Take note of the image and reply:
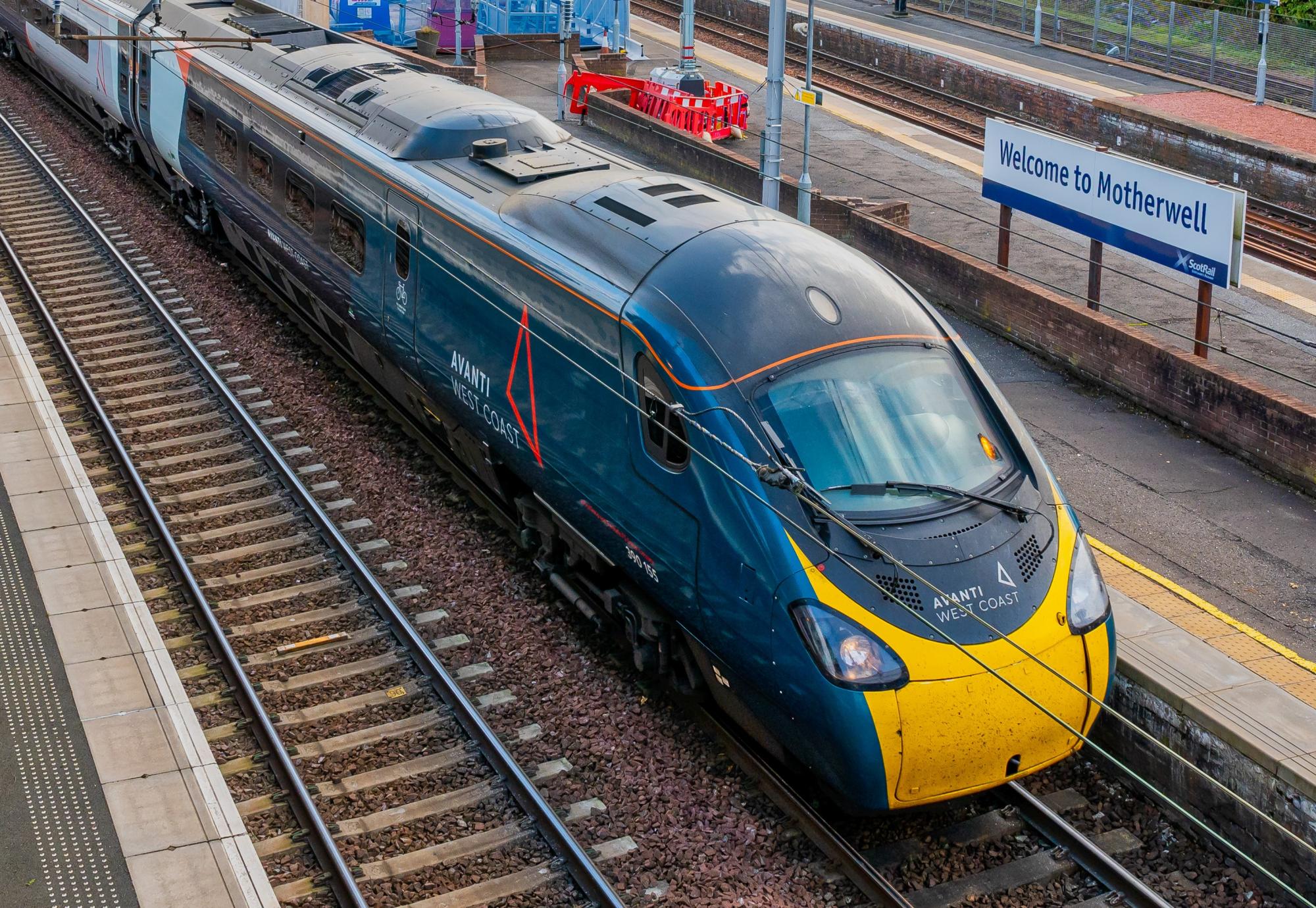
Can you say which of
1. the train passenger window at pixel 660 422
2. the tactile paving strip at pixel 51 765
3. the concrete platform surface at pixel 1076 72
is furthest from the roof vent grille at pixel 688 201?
the concrete platform surface at pixel 1076 72

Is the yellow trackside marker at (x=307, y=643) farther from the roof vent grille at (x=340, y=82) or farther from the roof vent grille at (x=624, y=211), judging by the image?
the roof vent grille at (x=340, y=82)

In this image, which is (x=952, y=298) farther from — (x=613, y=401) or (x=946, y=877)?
(x=946, y=877)

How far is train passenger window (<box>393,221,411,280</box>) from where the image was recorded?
468 inches

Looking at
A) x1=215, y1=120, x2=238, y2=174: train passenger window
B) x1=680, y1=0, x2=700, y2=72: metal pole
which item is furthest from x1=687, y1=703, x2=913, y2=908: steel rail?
x1=680, y1=0, x2=700, y2=72: metal pole

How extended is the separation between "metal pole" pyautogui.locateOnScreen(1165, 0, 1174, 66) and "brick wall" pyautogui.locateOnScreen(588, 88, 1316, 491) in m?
17.6

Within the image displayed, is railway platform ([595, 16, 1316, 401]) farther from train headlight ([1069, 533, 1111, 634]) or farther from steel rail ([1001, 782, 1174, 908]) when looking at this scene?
steel rail ([1001, 782, 1174, 908])

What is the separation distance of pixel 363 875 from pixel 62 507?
5596 millimetres

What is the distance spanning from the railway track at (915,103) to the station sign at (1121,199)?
5590mm

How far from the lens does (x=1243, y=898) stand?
7828 mm

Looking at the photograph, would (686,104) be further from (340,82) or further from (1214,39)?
(340,82)

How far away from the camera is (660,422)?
8.52m

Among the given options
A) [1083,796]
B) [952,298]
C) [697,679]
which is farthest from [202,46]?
[1083,796]

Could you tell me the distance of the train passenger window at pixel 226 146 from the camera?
16188mm

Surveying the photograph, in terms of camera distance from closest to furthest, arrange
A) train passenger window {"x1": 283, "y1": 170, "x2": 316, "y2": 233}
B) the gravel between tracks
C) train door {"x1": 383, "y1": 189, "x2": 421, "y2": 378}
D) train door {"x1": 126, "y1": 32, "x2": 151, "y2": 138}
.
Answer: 1. the gravel between tracks
2. train door {"x1": 383, "y1": 189, "x2": 421, "y2": 378}
3. train passenger window {"x1": 283, "y1": 170, "x2": 316, "y2": 233}
4. train door {"x1": 126, "y1": 32, "x2": 151, "y2": 138}
